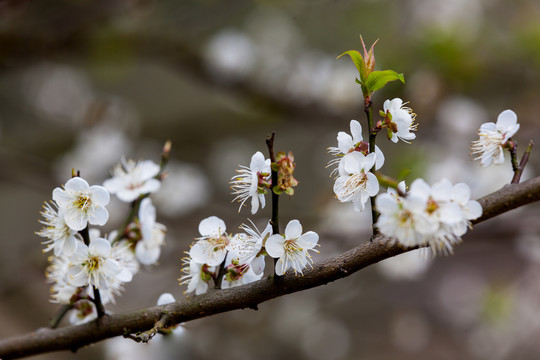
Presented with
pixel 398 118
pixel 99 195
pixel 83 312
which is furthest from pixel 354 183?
pixel 83 312

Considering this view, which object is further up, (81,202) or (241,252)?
(81,202)

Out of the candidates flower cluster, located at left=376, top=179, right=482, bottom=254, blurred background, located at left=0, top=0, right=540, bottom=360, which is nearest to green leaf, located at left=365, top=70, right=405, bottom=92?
flower cluster, located at left=376, top=179, right=482, bottom=254

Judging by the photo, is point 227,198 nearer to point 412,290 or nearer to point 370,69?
point 412,290

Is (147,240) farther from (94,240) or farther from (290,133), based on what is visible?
(290,133)

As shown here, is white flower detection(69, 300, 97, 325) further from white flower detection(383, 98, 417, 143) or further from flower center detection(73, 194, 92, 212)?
white flower detection(383, 98, 417, 143)

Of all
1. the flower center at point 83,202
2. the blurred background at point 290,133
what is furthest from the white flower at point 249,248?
the blurred background at point 290,133

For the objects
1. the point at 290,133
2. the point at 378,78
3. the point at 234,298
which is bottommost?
the point at 234,298
